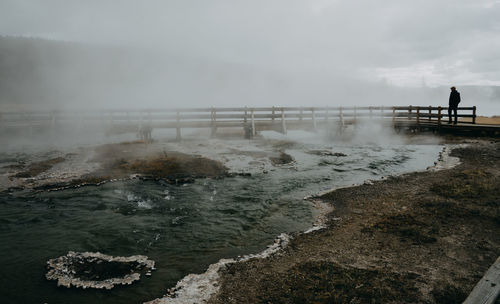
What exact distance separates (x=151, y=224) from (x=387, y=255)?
5550mm

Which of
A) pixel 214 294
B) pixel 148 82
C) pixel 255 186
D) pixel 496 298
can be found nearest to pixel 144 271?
pixel 214 294

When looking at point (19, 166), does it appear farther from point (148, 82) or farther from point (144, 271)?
point (148, 82)

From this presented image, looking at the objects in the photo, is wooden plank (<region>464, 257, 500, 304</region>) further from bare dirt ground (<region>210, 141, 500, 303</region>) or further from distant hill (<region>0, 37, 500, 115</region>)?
distant hill (<region>0, 37, 500, 115</region>)

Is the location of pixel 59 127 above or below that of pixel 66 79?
below

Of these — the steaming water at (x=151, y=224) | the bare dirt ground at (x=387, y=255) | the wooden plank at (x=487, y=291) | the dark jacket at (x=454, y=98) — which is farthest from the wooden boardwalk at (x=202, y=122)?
the wooden plank at (x=487, y=291)

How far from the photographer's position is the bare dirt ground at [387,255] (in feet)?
14.8

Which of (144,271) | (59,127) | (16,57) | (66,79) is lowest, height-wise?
(144,271)

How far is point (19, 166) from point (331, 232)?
14420 millimetres

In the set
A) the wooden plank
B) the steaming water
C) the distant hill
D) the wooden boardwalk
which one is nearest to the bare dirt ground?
the wooden plank

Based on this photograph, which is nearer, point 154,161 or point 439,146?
point 154,161

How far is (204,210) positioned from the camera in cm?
868

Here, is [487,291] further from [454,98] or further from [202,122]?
[202,122]

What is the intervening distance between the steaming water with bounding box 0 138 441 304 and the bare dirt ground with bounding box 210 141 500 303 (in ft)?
3.17

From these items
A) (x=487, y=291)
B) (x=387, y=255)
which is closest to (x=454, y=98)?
(x=387, y=255)
